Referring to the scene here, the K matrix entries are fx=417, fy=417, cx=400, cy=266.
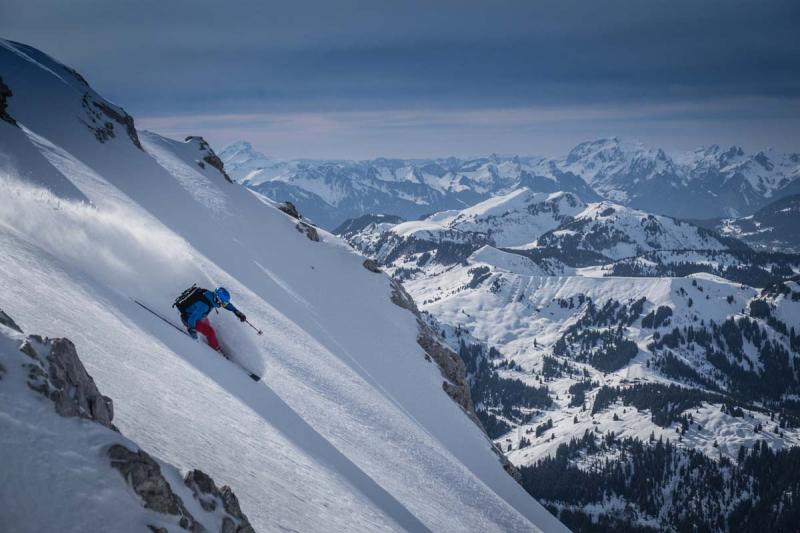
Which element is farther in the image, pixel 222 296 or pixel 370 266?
pixel 370 266

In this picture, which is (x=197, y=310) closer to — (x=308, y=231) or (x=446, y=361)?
(x=446, y=361)

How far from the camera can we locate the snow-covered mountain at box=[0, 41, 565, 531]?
12.3 meters

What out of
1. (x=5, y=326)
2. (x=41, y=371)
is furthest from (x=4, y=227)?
(x=41, y=371)

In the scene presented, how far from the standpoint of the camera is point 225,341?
2433 centimetres

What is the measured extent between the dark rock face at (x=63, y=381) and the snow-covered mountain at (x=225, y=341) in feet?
1.45

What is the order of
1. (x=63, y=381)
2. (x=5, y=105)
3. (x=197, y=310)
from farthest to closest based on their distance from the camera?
(x=5, y=105), (x=197, y=310), (x=63, y=381)

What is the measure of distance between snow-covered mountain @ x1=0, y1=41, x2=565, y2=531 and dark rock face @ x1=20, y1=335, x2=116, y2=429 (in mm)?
443

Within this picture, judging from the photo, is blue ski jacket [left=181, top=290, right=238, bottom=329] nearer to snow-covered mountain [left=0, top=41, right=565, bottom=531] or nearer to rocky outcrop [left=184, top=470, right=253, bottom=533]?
snow-covered mountain [left=0, top=41, right=565, bottom=531]

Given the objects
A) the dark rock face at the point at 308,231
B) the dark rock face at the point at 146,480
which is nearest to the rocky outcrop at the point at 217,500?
the dark rock face at the point at 146,480

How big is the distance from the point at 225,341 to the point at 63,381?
1636 cm

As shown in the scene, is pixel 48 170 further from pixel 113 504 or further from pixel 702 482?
pixel 702 482

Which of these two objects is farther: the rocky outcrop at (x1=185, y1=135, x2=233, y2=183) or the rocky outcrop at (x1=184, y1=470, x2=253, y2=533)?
the rocky outcrop at (x1=185, y1=135, x2=233, y2=183)

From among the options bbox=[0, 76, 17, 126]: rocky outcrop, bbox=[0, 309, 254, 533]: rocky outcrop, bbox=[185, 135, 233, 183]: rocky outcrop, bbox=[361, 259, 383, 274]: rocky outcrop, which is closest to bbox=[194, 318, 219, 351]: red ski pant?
bbox=[0, 309, 254, 533]: rocky outcrop

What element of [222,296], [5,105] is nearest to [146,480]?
[222,296]
